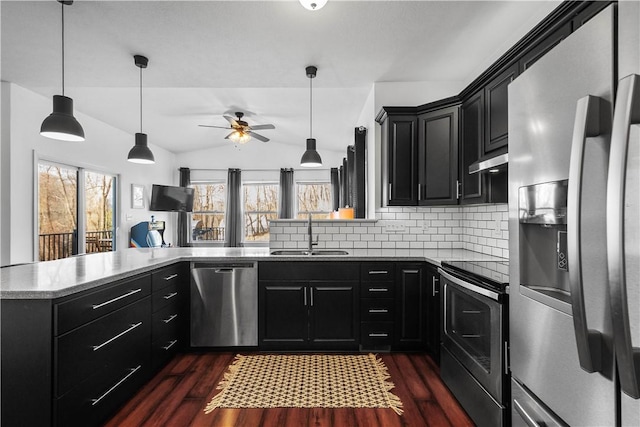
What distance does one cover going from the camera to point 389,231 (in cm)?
357

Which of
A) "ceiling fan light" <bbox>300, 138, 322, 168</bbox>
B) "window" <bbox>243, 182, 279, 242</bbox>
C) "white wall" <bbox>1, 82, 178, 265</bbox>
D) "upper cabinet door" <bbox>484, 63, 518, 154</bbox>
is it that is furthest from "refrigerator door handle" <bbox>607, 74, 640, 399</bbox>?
"window" <bbox>243, 182, 279, 242</bbox>

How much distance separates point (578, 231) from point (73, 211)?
5.68 metres

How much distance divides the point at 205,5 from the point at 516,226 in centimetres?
235

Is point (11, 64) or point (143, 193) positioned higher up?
point (11, 64)

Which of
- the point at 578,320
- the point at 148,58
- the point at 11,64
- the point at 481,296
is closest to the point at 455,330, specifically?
the point at 481,296

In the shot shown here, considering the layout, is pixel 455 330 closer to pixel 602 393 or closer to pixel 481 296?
pixel 481 296

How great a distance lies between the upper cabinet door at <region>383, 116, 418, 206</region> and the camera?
320cm

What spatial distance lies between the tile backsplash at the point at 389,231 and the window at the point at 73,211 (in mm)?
2972

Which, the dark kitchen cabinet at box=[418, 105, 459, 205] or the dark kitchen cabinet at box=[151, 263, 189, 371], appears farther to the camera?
the dark kitchen cabinet at box=[418, 105, 459, 205]

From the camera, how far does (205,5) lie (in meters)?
2.25

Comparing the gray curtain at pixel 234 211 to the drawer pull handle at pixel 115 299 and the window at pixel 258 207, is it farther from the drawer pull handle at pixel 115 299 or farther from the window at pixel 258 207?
the drawer pull handle at pixel 115 299

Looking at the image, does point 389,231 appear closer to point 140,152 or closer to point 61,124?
Result: point 140,152

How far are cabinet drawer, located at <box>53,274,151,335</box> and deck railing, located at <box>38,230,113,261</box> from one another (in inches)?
109

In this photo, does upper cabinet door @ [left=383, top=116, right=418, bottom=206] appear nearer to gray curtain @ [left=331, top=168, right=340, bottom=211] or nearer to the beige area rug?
the beige area rug
